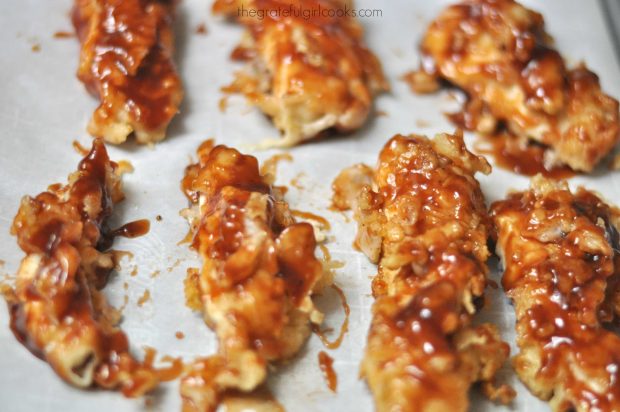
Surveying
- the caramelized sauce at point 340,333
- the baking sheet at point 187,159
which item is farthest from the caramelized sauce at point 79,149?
the caramelized sauce at point 340,333

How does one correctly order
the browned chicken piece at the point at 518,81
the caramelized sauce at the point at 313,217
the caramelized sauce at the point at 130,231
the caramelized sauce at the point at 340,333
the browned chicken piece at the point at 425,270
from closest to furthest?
the browned chicken piece at the point at 425,270 → the caramelized sauce at the point at 340,333 → the caramelized sauce at the point at 130,231 → the caramelized sauce at the point at 313,217 → the browned chicken piece at the point at 518,81

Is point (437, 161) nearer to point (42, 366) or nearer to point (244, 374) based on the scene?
point (244, 374)

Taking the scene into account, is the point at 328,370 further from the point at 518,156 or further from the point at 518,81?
the point at 518,81

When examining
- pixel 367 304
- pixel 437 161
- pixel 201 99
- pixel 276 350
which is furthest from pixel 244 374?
pixel 201 99

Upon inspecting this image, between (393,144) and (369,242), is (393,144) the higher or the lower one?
the higher one

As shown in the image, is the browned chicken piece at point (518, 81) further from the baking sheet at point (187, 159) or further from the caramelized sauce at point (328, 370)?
the caramelized sauce at point (328, 370)

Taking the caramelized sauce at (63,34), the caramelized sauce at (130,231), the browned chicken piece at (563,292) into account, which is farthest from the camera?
the caramelized sauce at (63,34)
